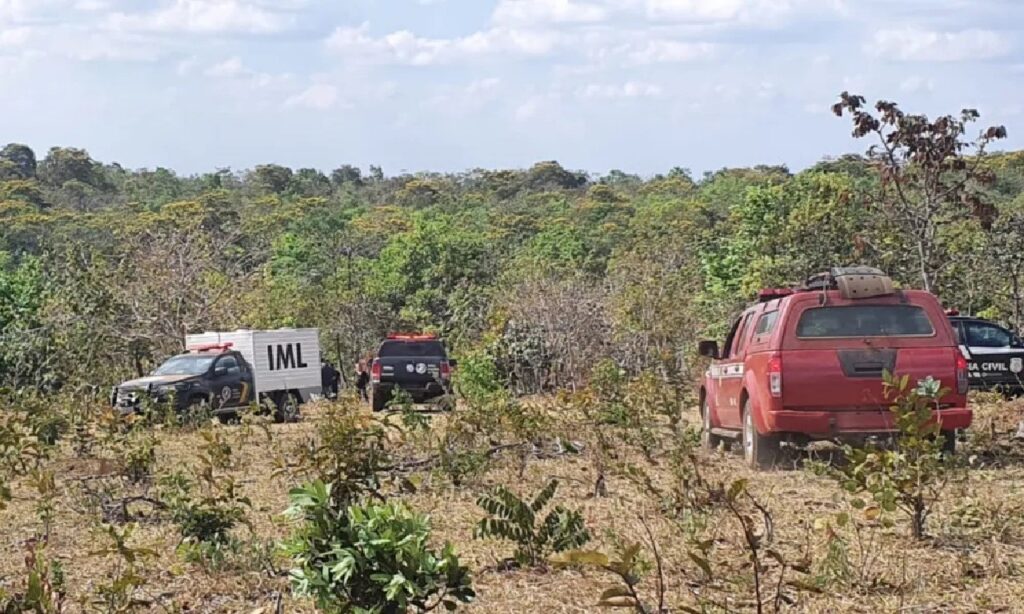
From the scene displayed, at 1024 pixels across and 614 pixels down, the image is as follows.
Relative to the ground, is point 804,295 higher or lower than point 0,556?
higher

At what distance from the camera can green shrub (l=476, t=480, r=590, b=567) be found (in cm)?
742

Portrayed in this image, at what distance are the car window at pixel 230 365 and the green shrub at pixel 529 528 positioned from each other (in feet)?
58.4

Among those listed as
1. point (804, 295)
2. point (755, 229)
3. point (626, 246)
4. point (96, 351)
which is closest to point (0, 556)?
point (804, 295)

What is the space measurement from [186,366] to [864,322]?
15469 millimetres

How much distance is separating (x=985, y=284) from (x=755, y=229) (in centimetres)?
1085

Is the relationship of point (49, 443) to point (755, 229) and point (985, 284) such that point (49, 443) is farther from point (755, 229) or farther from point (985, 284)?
point (755, 229)

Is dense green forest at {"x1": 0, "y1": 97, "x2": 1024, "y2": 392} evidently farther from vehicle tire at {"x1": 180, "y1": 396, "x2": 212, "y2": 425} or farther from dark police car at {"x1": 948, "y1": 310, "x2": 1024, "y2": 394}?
vehicle tire at {"x1": 180, "y1": 396, "x2": 212, "y2": 425}

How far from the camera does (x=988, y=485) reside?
407 inches

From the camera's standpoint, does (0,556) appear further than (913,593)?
Yes

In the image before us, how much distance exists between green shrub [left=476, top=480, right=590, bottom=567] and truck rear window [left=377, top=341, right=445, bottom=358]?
19903 mm

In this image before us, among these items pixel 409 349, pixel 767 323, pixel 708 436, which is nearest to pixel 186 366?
pixel 409 349

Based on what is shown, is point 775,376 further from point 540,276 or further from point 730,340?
point 540,276

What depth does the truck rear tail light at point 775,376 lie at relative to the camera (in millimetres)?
11586

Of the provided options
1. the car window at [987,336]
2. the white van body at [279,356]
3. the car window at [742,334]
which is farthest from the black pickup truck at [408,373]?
the car window at [742,334]
